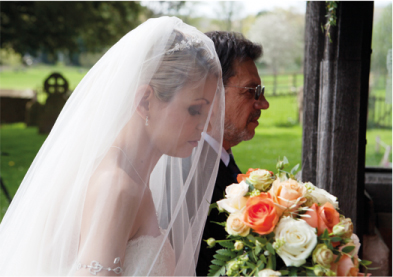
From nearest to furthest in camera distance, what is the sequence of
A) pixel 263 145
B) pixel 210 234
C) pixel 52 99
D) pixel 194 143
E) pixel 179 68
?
pixel 179 68 → pixel 194 143 → pixel 210 234 → pixel 263 145 → pixel 52 99

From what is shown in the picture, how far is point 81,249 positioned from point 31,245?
1.04 ft

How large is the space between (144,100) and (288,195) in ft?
2.16

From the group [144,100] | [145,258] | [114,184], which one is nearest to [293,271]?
[145,258]

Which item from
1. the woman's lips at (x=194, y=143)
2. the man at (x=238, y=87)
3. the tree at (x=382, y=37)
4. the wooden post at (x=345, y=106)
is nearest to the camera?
the woman's lips at (x=194, y=143)

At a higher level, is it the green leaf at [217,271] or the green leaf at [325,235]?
the green leaf at [325,235]

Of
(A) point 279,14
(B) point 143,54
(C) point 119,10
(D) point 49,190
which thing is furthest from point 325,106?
(C) point 119,10

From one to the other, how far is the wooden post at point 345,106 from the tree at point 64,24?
7.87 meters

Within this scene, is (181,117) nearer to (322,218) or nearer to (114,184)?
(114,184)

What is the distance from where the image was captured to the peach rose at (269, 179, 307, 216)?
4.12 ft

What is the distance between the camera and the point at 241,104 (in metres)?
2.43

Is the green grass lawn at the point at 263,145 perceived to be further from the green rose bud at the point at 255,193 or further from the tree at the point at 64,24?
the green rose bud at the point at 255,193

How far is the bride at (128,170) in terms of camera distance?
137 centimetres

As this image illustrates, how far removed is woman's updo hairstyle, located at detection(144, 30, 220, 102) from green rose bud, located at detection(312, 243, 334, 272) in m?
0.75

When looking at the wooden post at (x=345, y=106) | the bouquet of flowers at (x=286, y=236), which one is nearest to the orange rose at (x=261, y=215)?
the bouquet of flowers at (x=286, y=236)
